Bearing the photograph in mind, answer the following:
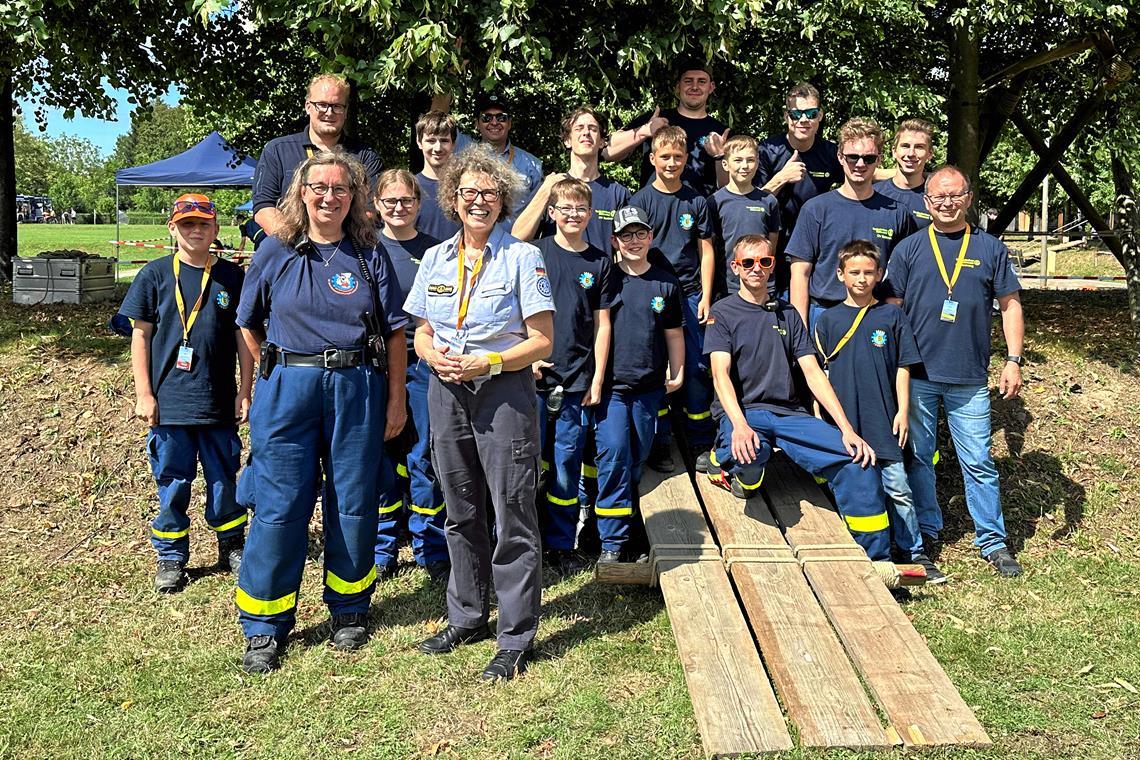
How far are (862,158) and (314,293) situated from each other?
3268mm

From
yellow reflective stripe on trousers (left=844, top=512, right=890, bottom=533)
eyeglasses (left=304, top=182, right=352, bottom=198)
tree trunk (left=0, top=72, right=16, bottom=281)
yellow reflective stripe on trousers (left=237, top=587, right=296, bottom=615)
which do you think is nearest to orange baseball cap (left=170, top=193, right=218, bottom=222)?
eyeglasses (left=304, top=182, right=352, bottom=198)

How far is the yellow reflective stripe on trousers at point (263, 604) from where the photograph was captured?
4609 mm

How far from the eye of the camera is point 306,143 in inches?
225

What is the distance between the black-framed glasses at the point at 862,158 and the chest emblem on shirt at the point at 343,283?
3042mm

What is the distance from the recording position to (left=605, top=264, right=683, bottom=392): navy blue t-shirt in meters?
5.53

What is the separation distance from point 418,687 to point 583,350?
1969mm

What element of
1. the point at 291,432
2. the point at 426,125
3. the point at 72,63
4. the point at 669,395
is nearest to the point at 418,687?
the point at 291,432

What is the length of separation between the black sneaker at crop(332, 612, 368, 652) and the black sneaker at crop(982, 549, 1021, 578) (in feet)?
11.9

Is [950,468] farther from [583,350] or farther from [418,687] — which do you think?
[418,687]

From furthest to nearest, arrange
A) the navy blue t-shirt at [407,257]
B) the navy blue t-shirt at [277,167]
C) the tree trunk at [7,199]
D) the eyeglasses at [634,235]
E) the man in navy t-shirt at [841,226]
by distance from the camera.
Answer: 1. the tree trunk at [7,199]
2. the man in navy t-shirt at [841,226]
3. the navy blue t-shirt at [277,167]
4. the eyeglasses at [634,235]
5. the navy blue t-shirt at [407,257]

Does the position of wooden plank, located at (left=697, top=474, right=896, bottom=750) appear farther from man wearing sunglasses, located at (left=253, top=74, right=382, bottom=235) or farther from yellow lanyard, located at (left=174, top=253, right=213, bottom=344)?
yellow lanyard, located at (left=174, top=253, right=213, bottom=344)

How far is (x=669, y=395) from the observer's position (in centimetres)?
622

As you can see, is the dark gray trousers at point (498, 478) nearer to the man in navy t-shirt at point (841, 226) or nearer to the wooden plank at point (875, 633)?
the wooden plank at point (875, 633)

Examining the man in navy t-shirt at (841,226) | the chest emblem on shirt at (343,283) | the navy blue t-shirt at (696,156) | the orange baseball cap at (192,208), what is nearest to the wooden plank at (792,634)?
the man in navy t-shirt at (841,226)
